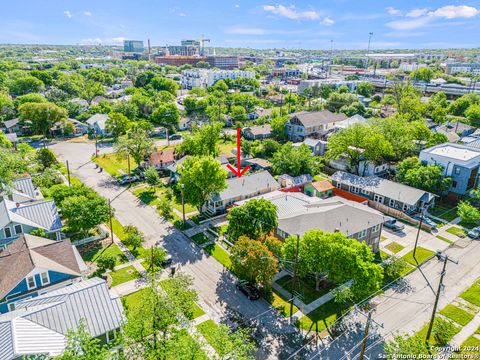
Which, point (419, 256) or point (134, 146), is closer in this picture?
point (419, 256)

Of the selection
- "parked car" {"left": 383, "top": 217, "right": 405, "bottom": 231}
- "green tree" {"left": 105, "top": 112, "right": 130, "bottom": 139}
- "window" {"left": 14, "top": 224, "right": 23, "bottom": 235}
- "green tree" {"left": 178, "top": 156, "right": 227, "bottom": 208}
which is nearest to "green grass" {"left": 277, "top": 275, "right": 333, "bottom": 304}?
"green tree" {"left": 178, "top": 156, "right": 227, "bottom": 208}

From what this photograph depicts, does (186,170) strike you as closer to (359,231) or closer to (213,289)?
(213,289)

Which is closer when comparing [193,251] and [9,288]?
[9,288]

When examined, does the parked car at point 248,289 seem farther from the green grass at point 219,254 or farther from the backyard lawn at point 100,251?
the backyard lawn at point 100,251

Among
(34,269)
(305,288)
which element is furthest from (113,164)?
(305,288)

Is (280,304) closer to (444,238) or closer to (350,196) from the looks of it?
(444,238)

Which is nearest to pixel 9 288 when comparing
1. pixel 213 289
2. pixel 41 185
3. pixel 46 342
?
pixel 46 342
